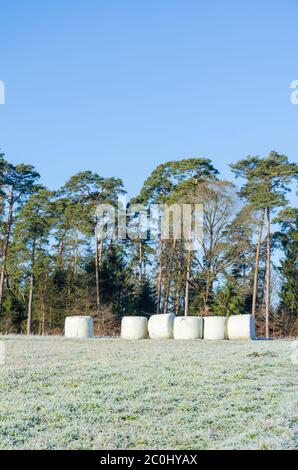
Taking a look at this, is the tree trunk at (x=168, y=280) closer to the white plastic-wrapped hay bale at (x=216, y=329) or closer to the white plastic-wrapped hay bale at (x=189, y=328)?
the white plastic-wrapped hay bale at (x=189, y=328)

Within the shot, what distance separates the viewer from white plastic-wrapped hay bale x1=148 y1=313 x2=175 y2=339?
2633 cm

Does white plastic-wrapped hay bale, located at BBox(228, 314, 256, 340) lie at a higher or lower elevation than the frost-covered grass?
higher

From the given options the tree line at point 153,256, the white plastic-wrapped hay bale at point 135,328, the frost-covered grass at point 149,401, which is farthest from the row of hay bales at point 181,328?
the tree line at point 153,256

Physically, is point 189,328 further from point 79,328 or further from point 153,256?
point 153,256

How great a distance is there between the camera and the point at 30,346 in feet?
68.0

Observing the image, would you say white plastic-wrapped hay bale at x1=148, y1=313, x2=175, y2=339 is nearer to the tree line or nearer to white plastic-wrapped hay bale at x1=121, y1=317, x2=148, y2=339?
white plastic-wrapped hay bale at x1=121, y1=317, x2=148, y2=339

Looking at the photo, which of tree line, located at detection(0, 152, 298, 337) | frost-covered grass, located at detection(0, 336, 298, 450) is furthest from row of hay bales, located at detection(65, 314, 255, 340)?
tree line, located at detection(0, 152, 298, 337)

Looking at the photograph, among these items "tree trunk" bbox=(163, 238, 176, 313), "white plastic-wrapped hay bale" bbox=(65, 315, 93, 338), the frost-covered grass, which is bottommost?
the frost-covered grass

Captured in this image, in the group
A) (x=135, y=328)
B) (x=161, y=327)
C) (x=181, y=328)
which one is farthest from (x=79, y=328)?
(x=181, y=328)

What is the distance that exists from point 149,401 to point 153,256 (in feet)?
127

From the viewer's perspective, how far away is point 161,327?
86.7ft
